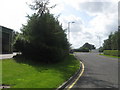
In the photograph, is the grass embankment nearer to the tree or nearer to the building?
the tree

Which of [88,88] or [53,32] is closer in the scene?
[88,88]

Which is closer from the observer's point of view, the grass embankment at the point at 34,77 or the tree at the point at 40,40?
the grass embankment at the point at 34,77

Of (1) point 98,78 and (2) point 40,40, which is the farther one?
(2) point 40,40

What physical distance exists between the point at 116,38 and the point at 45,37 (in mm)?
42584

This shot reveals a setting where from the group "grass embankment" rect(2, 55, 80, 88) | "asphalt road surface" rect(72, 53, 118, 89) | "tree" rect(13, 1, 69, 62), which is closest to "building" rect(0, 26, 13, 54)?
"tree" rect(13, 1, 69, 62)

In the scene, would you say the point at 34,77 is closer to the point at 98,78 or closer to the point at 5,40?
the point at 98,78

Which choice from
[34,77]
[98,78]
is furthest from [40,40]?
[98,78]

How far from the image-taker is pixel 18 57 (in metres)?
24.5

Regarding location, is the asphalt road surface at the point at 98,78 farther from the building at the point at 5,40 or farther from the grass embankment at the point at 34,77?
the building at the point at 5,40

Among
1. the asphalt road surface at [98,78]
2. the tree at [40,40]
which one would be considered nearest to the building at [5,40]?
the tree at [40,40]

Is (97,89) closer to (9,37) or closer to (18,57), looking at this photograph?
(18,57)

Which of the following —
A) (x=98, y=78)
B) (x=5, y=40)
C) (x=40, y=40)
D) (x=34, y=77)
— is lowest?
(x=98, y=78)

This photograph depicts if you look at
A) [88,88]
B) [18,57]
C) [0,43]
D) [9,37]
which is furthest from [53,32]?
[9,37]

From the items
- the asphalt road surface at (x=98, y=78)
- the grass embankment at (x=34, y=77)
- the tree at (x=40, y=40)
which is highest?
the tree at (x=40, y=40)
